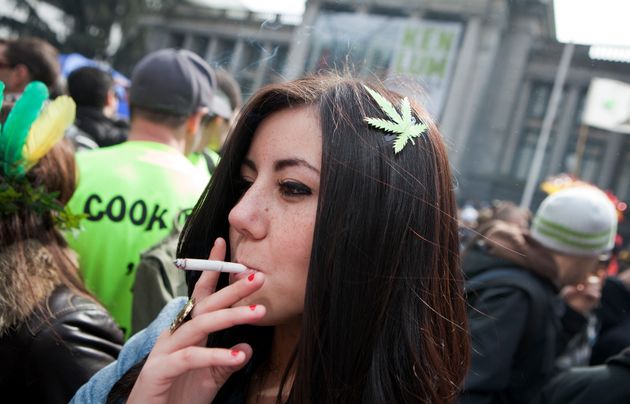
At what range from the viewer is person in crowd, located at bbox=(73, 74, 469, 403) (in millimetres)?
1158

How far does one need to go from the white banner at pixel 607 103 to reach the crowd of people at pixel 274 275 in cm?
331

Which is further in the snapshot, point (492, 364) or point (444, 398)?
point (492, 364)

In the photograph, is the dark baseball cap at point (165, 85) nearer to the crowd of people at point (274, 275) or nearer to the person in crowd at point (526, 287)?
the crowd of people at point (274, 275)

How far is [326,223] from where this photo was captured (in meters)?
1.16

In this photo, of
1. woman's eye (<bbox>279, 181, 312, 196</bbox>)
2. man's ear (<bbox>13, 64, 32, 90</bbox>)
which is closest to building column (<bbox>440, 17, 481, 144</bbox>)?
man's ear (<bbox>13, 64, 32, 90</bbox>)

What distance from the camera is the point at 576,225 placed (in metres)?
2.64

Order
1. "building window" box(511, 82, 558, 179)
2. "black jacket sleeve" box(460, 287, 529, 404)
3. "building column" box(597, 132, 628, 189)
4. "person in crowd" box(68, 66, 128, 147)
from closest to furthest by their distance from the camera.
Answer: "black jacket sleeve" box(460, 287, 529, 404), "person in crowd" box(68, 66, 128, 147), "building column" box(597, 132, 628, 189), "building window" box(511, 82, 558, 179)

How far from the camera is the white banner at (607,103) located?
4.97 meters

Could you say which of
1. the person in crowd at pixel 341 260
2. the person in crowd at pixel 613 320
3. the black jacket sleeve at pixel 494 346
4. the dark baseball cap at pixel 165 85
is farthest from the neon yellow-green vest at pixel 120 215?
the person in crowd at pixel 613 320

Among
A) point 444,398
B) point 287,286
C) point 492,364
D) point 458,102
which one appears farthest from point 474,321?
point 458,102

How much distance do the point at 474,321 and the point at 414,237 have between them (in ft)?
4.14

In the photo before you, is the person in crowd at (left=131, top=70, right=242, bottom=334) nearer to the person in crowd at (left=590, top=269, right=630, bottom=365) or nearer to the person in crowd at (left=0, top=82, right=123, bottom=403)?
the person in crowd at (left=0, top=82, right=123, bottom=403)

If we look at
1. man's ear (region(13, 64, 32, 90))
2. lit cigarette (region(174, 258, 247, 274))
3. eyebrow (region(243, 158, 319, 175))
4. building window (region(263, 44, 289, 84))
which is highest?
building window (region(263, 44, 289, 84))

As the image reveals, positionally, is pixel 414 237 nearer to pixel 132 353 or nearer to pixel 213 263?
pixel 213 263
